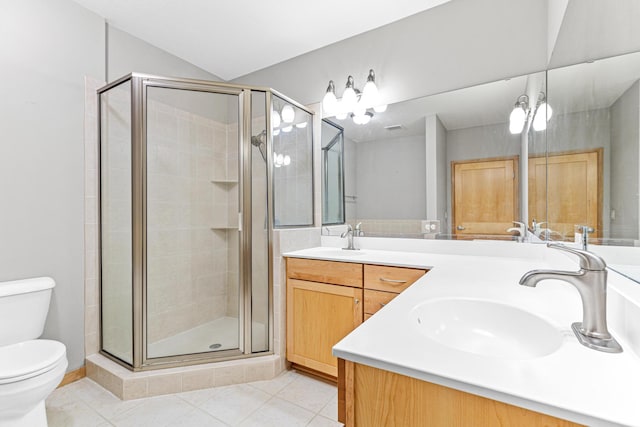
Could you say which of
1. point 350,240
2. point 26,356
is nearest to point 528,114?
point 350,240

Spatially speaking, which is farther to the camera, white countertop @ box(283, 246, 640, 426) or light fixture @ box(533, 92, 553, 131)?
light fixture @ box(533, 92, 553, 131)

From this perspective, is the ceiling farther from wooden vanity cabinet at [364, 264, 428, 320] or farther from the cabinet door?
the cabinet door

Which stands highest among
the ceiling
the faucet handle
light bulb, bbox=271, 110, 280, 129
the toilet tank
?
the ceiling

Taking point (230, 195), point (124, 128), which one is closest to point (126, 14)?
point (124, 128)

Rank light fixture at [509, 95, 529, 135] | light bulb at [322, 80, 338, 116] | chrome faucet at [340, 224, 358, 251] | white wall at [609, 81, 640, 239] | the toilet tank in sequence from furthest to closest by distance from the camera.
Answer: light bulb at [322, 80, 338, 116] < chrome faucet at [340, 224, 358, 251] < light fixture at [509, 95, 529, 135] < the toilet tank < white wall at [609, 81, 640, 239]

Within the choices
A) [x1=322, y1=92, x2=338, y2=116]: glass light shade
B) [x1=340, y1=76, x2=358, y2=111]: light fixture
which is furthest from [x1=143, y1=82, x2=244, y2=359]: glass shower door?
[x1=340, y1=76, x2=358, y2=111]: light fixture

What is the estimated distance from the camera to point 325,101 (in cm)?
240

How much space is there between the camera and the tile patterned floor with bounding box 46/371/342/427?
1537 mm

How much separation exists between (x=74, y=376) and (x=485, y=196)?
9.53 feet

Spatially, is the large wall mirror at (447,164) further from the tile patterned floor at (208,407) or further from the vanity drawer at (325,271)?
the tile patterned floor at (208,407)

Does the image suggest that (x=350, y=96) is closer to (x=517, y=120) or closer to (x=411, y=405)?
(x=517, y=120)

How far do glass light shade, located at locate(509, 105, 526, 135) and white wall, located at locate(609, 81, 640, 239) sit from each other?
97 centimetres

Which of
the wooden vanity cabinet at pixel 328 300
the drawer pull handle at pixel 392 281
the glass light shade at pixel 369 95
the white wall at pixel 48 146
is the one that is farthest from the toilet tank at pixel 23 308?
the glass light shade at pixel 369 95

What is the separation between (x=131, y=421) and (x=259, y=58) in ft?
9.11
